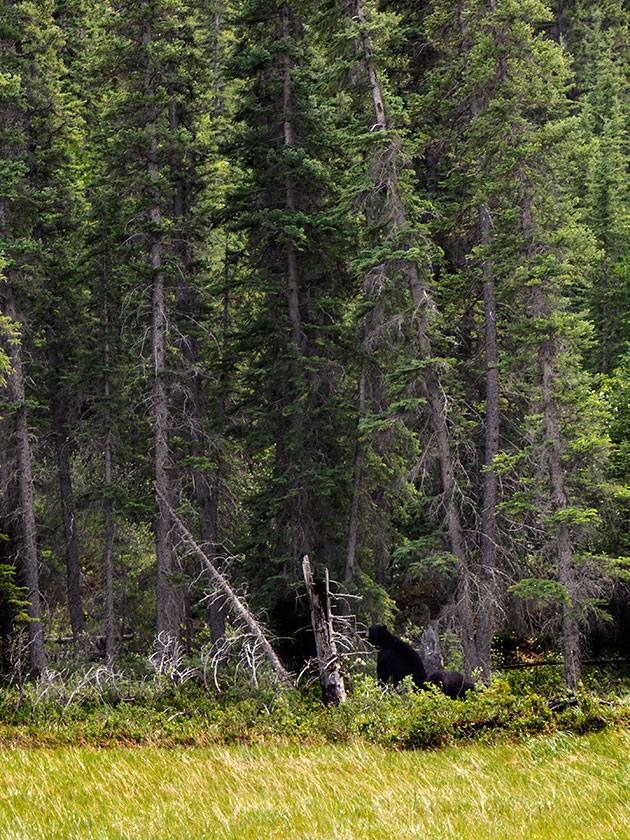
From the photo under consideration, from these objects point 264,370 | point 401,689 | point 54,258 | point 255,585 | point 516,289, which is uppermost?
point 54,258

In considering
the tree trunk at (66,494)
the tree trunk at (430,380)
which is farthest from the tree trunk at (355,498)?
the tree trunk at (66,494)


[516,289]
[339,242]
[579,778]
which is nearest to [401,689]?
[579,778]

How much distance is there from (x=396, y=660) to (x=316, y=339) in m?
11.9

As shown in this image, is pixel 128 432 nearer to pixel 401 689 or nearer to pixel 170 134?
pixel 170 134

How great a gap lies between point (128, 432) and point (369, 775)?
850 inches

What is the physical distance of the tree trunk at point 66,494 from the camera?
83.2 feet

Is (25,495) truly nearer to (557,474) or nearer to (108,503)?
(108,503)

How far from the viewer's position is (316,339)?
2234cm

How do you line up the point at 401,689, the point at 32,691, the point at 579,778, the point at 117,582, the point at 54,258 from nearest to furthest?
the point at 579,778, the point at 401,689, the point at 32,691, the point at 54,258, the point at 117,582

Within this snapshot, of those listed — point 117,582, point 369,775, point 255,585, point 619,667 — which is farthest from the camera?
point 117,582

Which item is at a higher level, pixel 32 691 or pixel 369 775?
pixel 369 775

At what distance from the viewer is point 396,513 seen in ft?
77.4

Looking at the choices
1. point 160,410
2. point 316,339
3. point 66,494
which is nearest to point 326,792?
point 160,410

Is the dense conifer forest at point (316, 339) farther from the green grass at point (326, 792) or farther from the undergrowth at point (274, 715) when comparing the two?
the green grass at point (326, 792)
